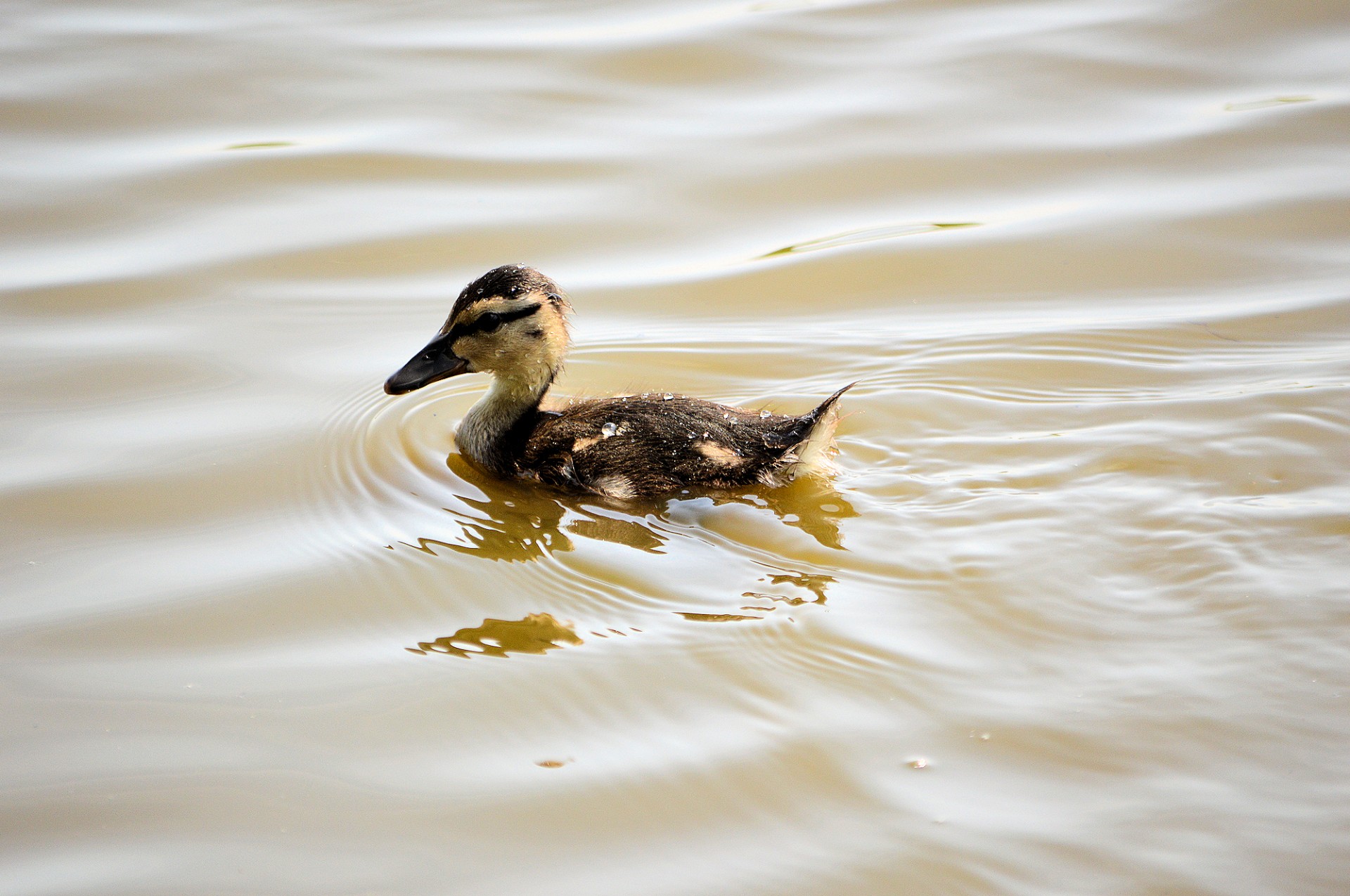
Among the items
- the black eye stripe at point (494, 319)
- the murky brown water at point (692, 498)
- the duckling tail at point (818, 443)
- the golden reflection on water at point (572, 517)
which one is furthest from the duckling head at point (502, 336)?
the duckling tail at point (818, 443)

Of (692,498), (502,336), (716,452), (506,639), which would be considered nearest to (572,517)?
(692,498)

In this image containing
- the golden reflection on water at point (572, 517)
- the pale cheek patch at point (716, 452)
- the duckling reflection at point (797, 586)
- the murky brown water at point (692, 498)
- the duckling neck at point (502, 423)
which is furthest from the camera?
the duckling neck at point (502, 423)

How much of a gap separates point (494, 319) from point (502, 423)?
388 mm

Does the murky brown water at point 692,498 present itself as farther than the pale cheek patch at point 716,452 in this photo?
No

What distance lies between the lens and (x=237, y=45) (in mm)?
A: 7785

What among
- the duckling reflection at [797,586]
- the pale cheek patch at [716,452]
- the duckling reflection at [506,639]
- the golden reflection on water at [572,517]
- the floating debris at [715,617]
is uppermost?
the pale cheek patch at [716,452]

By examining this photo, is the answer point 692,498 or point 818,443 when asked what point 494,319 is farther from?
point 818,443

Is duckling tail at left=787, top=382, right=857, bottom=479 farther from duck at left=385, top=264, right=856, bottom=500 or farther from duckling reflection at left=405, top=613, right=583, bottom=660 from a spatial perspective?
duckling reflection at left=405, top=613, right=583, bottom=660

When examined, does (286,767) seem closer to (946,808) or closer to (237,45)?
(946,808)

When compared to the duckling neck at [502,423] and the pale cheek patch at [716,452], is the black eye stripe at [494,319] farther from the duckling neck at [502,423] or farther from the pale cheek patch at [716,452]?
the pale cheek patch at [716,452]

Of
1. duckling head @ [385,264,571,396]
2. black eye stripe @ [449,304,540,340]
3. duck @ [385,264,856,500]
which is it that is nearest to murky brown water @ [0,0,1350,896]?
duck @ [385,264,856,500]

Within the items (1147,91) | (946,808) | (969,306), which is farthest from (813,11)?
(946,808)

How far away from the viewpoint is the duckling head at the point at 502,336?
15.3ft

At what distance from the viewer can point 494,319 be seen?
468cm
